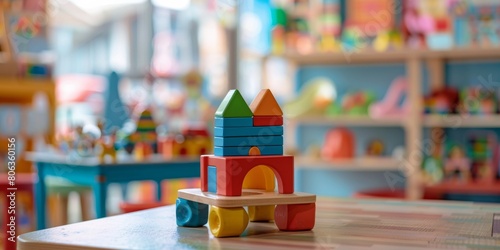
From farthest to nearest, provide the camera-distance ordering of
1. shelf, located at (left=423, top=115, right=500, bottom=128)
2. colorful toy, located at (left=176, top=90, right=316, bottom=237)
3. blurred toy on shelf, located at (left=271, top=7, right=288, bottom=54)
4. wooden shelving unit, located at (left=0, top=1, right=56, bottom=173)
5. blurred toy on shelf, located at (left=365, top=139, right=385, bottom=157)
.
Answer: blurred toy on shelf, located at (left=271, top=7, right=288, bottom=54)
blurred toy on shelf, located at (left=365, top=139, right=385, bottom=157)
wooden shelving unit, located at (left=0, top=1, right=56, bottom=173)
shelf, located at (left=423, top=115, right=500, bottom=128)
colorful toy, located at (left=176, top=90, right=316, bottom=237)

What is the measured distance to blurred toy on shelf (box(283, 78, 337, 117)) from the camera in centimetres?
385

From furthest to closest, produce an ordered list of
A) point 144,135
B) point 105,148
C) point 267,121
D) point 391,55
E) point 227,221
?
point 391,55, point 144,135, point 105,148, point 267,121, point 227,221

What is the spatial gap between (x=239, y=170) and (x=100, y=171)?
155 cm

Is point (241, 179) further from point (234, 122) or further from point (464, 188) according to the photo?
point (464, 188)

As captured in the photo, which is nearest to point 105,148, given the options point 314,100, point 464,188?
point 314,100

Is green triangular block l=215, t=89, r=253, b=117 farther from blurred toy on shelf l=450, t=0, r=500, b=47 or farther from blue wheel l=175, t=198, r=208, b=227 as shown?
blurred toy on shelf l=450, t=0, r=500, b=47

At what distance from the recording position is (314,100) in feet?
12.7

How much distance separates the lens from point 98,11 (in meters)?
4.73

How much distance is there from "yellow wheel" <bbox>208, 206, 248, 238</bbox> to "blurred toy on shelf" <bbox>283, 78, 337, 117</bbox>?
276cm

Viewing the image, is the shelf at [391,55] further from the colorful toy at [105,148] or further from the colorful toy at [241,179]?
the colorful toy at [241,179]

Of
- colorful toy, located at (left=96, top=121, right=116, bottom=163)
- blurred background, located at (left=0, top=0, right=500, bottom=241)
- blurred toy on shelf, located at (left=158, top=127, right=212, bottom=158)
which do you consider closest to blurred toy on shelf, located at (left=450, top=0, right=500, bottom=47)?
blurred background, located at (left=0, top=0, right=500, bottom=241)

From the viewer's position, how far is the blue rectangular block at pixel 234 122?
1.15 m

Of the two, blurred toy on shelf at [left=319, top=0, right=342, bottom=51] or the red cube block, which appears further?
blurred toy on shelf at [left=319, top=0, right=342, bottom=51]

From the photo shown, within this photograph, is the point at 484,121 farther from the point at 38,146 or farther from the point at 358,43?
the point at 38,146
